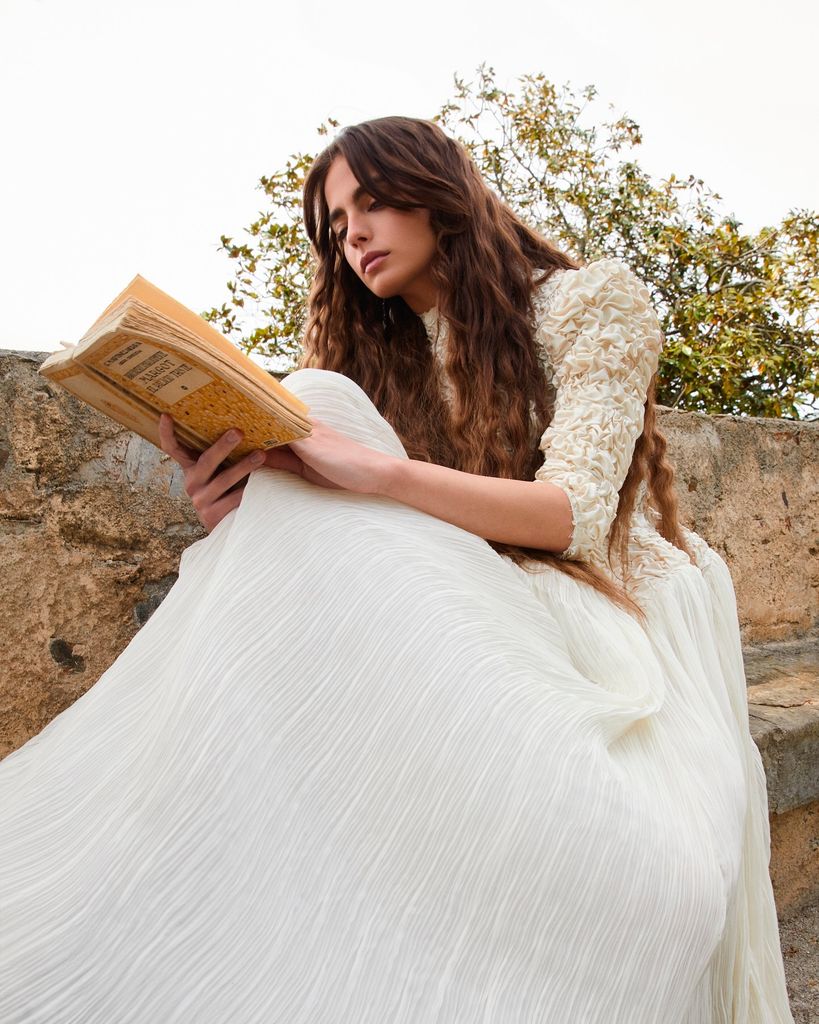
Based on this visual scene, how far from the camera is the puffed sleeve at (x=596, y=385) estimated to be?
1316mm

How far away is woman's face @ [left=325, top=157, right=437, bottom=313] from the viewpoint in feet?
5.50

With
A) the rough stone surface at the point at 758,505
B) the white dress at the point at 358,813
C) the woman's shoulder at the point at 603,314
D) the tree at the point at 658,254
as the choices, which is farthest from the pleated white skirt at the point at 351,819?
the tree at the point at 658,254

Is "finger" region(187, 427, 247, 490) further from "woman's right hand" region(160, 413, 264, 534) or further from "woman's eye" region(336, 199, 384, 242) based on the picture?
"woman's eye" region(336, 199, 384, 242)

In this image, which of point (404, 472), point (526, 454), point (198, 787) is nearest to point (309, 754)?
point (198, 787)

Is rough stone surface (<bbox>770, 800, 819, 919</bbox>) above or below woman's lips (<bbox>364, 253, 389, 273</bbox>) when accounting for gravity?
below

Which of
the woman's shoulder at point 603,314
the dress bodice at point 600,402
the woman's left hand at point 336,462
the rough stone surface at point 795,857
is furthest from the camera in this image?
the rough stone surface at point 795,857

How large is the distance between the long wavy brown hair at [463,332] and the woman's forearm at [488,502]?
0.21 metres

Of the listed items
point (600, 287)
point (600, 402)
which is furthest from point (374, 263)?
point (600, 402)

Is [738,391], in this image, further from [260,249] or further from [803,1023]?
[803,1023]

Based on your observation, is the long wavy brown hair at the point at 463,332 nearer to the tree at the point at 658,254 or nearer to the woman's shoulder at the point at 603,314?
the woman's shoulder at the point at 603,314

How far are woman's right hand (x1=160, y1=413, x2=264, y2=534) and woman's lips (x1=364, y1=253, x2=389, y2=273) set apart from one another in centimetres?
67

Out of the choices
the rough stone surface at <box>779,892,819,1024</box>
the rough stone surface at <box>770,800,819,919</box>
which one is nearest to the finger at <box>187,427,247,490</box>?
the rough stone surface at <box>779,892,819,1024</box>

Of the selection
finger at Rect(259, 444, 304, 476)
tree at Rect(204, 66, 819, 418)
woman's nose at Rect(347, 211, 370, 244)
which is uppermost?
tree at Rect(204, 66, 819, 418)

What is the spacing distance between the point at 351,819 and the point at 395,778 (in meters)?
0.06
